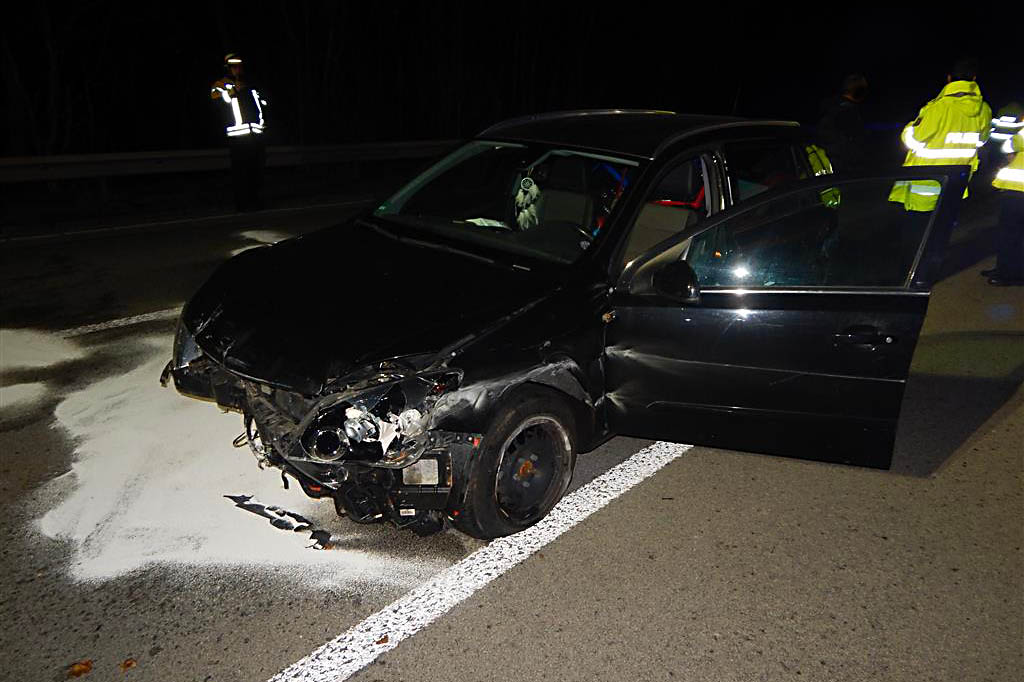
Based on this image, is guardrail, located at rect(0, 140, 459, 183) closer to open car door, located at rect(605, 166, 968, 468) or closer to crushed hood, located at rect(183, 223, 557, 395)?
crushed hood, located at rect(183, 223, 557, 395)

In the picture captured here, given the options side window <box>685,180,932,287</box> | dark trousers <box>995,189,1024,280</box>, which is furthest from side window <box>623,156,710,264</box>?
dark trousers <box>995,189,1024,280</box>

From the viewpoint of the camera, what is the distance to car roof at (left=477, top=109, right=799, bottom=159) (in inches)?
162

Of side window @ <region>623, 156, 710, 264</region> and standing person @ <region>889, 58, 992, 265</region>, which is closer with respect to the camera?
side window @ <region>623, 156, 710, 264</region>

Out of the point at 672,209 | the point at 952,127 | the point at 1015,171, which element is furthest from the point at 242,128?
the point at 1015,171

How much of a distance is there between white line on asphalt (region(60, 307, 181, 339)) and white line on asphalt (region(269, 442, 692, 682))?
3842mm

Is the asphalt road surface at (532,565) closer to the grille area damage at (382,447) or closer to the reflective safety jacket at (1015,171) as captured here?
the grille area damage at (382,447)

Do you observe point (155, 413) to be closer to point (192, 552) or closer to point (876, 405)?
point (192, 552)

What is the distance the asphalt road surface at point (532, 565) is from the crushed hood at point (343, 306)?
0.76m

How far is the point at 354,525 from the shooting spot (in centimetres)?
358

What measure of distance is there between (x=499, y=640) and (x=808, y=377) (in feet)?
5.83

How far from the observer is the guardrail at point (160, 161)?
A: 32.9ft

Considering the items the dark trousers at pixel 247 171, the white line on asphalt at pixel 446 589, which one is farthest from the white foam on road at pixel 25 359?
the dark trousers at pixel 247 171

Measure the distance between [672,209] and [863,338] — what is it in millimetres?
1309

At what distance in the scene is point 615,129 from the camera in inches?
173
